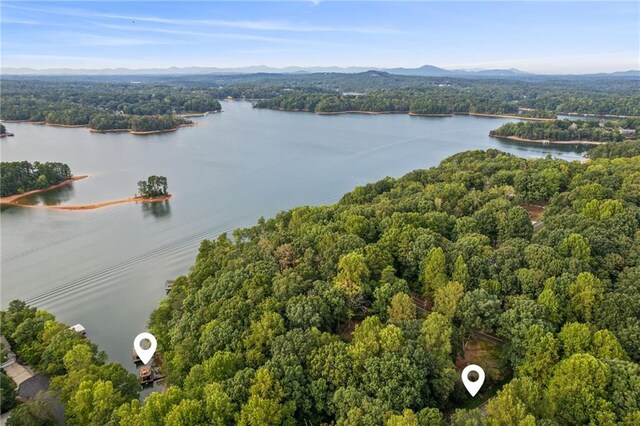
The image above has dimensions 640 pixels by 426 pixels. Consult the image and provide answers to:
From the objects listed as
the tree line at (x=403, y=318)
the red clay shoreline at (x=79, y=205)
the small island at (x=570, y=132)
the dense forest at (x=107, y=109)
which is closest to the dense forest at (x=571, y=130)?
the small island at (x=570, y=132)

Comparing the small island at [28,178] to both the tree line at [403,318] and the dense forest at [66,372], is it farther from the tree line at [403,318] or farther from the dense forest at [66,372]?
the tree line at [403,318]

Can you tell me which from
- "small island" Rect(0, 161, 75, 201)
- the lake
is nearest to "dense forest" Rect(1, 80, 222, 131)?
the lake

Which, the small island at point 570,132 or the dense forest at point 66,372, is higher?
the small island at point 570,132

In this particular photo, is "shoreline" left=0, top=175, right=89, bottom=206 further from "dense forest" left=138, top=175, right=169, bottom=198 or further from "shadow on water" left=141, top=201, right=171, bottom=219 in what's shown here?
"shadow on water" left=141, top=201, right=171, bottom=219

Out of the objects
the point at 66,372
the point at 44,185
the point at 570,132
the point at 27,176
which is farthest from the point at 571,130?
the point at 27,176

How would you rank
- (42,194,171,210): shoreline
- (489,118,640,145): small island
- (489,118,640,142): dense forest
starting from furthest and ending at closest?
1. (489,118,640,142): dense forest
2. (489,118,640,145): small island
3. (42,194,171,210): shoreline

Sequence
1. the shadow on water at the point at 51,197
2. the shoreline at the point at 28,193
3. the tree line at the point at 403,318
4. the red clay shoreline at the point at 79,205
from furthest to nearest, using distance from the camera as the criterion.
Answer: the shoreline at the point at 28,193 → the shadow on water at the point at 51,197 → the red clay shoreline at the point at 79,205 → the tree line at the point at 403,318
